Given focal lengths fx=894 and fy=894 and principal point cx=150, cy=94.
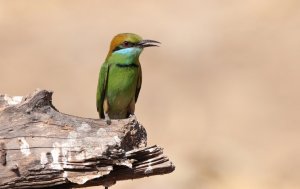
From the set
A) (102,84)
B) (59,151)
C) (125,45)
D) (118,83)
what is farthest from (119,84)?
(59,151)

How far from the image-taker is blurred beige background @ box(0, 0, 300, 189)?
9.86 meters

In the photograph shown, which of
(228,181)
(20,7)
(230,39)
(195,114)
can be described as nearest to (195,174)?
(228,181)

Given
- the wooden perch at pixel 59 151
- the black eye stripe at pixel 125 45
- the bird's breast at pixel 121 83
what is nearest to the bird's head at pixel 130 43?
the black eye stripe at pixel 125 45

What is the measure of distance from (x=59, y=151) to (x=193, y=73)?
9.39 metres

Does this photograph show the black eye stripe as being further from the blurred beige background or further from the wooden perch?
the blurred beige background

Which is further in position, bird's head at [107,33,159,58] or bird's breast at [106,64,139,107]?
bird's breast at [106,64,139,107]

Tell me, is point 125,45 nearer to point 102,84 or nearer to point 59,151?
point 102,84

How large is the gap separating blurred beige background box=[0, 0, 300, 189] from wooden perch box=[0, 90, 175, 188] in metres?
5.12

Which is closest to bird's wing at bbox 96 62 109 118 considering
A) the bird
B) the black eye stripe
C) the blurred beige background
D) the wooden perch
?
the bird

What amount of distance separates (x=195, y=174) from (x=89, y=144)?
5.87m

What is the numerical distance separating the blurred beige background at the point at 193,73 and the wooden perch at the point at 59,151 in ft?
16.8

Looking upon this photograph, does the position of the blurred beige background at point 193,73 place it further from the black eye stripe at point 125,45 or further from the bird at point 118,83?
the black eye stripe at point 125,45

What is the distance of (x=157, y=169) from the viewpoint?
3.67 m

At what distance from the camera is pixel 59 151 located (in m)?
3.49
